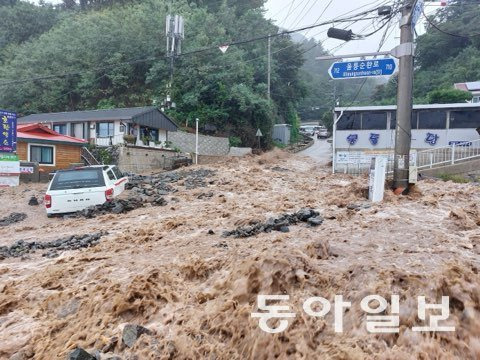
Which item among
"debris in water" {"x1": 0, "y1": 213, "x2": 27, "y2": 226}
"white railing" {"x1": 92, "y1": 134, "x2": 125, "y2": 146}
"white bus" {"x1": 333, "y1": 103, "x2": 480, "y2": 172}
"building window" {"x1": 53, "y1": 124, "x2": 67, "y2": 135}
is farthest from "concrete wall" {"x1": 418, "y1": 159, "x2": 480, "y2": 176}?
"building window" {"x1": 53, "y1": 124, "x2": 67, "y2": 135}

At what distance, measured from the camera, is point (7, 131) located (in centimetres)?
1527

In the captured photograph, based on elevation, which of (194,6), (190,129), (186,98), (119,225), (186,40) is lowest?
(119,225)

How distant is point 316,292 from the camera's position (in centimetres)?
340

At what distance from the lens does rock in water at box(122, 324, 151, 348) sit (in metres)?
2.89

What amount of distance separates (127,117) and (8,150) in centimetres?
970

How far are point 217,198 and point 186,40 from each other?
83.1 ft

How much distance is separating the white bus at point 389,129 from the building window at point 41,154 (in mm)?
17183

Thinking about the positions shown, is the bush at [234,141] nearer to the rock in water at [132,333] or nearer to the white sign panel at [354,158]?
the white sign panel at [354,158]

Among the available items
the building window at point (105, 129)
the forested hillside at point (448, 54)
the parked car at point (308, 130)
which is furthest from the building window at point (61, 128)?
the parked car at point (308, 130)

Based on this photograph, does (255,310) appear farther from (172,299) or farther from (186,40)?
(186,40)

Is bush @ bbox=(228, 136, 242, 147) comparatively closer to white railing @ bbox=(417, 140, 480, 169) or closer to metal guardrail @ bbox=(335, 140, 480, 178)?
metal guardrail @ bbox=(335, 140, 480, 178)

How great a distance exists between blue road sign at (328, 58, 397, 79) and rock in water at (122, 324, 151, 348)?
26.9 feet

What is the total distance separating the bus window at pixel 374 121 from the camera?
2206 cm

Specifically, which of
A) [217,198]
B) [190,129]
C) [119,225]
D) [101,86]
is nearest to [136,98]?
[101,86]
